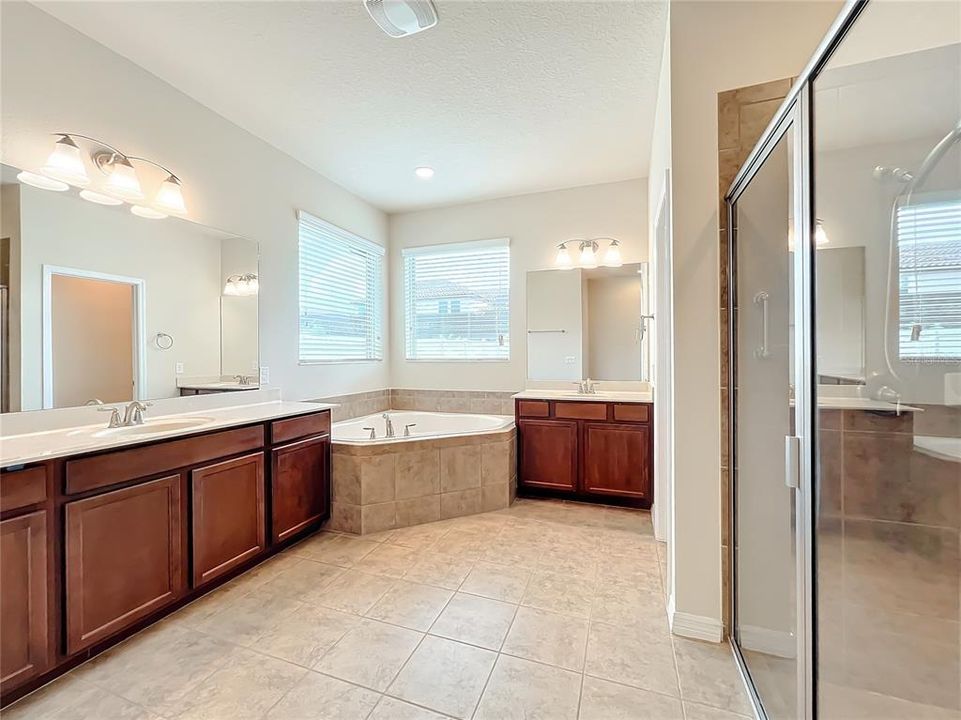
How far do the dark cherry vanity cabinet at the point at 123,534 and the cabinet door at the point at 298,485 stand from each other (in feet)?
0.04

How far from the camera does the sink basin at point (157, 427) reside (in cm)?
193

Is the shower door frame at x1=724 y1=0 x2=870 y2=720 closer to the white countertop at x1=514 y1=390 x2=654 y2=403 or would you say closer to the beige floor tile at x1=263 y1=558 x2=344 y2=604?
the beige floor tile at x1=263 y1=558 x2=344 y2=604

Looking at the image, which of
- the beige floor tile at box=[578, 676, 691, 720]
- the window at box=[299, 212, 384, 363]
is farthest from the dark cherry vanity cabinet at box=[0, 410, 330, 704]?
the beige floor tile at box=[578, 676, 691, 720]

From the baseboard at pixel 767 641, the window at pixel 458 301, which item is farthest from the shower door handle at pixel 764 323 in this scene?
the window at pixel 458 301

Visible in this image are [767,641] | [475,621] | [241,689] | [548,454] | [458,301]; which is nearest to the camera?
[767,641]

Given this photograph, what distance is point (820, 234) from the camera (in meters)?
1.11

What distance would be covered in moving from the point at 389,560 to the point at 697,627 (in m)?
1.62

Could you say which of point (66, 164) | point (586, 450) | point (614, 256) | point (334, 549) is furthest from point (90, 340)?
point (614, 256)

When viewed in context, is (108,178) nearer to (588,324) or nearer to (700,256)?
(700,256)

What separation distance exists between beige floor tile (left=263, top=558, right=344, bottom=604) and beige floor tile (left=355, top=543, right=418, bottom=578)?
0.51ft

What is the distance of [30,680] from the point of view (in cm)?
147

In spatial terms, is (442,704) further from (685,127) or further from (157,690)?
(685,127)

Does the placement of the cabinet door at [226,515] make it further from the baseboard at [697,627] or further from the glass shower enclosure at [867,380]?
the glass shower enclosure at [867,380]

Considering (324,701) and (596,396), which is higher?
(596,396)
